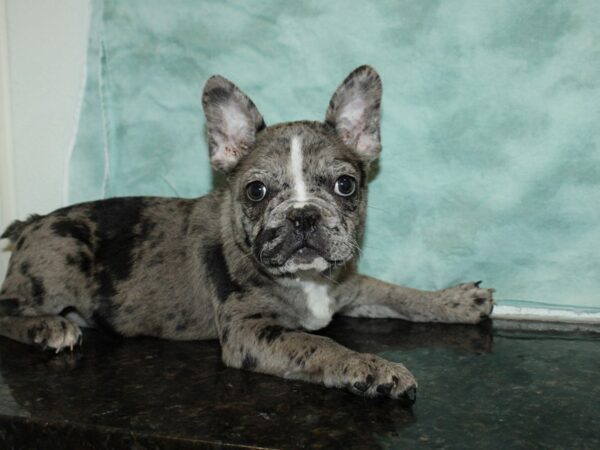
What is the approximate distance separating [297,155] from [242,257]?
29.6 inches

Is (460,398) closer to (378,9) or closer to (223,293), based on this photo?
(223,293)

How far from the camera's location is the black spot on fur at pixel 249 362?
4129mm

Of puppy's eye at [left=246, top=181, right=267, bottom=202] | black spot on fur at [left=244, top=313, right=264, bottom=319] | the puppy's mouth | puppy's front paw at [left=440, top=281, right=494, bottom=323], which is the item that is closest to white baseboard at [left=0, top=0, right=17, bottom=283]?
puppy's eye at [left=246, top=181, right=267, bottom=202]

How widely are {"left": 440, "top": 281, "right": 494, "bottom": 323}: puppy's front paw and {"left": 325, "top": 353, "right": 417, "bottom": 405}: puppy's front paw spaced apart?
138cm

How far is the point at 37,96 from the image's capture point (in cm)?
601

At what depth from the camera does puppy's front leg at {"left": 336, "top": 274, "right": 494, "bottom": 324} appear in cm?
498

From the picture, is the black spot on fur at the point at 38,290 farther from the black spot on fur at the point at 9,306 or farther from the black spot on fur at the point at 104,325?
the black spot on fur at the point at 104,325

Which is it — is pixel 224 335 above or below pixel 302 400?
above

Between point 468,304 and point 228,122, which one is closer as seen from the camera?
point 228,122

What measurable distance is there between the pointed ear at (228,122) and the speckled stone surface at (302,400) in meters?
1.26

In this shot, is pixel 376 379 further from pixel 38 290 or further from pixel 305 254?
pixel 38 290

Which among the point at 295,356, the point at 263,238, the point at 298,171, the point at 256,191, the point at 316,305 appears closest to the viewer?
the point at 295,356

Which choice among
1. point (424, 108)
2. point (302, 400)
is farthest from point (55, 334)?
point (424, 108)

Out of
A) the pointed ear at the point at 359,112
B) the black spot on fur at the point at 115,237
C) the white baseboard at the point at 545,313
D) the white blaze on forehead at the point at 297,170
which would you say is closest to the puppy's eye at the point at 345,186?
the white blaze on forehead at the point at 297,170
